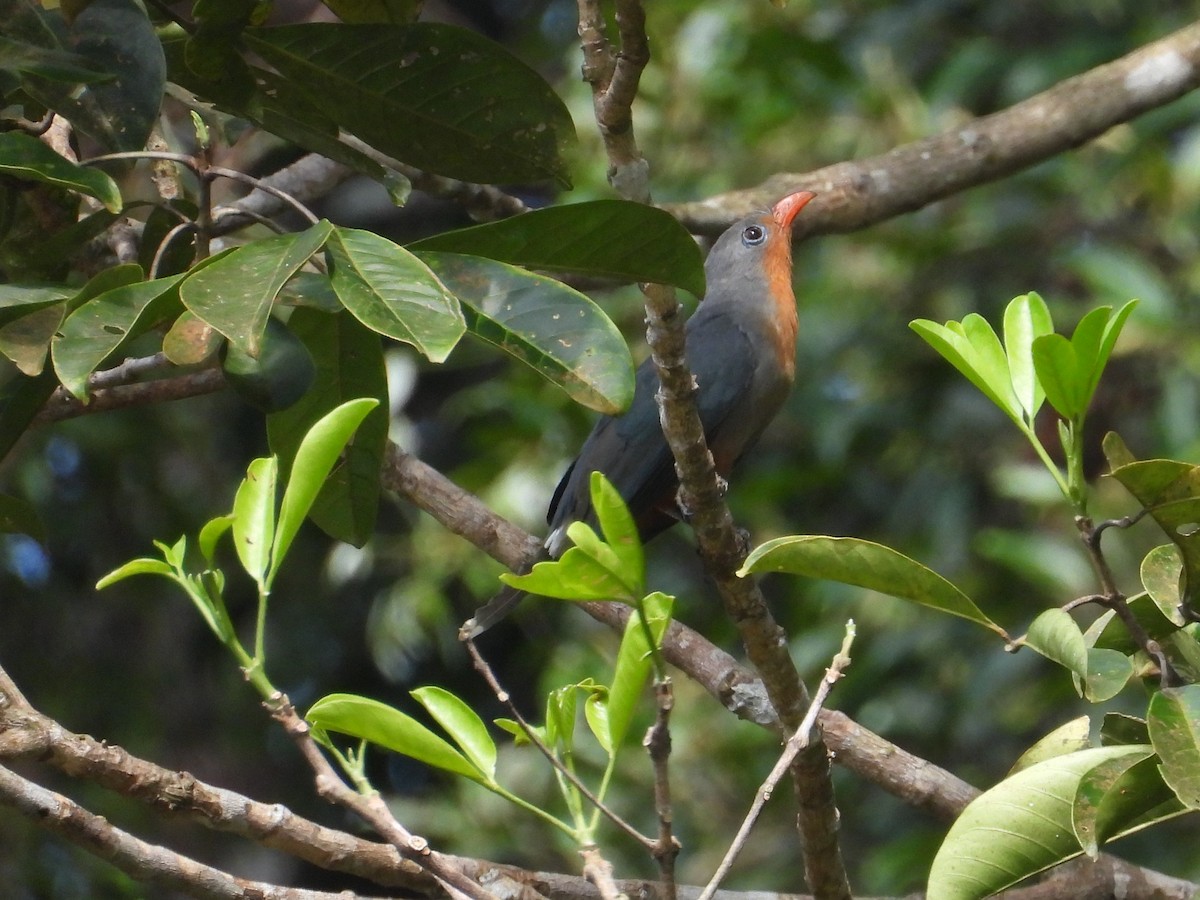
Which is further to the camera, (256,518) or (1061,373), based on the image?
(1061,373)

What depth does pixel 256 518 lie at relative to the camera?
5.37ft

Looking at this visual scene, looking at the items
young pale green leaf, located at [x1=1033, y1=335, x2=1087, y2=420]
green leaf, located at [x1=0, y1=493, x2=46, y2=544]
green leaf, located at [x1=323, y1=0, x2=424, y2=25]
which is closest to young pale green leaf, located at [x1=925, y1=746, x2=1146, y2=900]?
young pale green leaf, located at [x1=1033, y1=335, x2=1087, y2=420]

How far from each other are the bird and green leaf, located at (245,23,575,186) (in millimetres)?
1657

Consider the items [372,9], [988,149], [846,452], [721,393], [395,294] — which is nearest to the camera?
[395,294]

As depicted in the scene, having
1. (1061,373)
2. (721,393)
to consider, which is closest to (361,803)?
(1061,373)

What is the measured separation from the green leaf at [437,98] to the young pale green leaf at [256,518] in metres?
0.82

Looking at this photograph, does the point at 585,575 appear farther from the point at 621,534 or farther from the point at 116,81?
the point at 116,81

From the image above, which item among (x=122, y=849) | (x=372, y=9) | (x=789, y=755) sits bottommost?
(x=122, y=849)

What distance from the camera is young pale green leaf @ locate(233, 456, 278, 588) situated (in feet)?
5.22

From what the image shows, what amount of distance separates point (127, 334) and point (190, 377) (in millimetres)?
1526

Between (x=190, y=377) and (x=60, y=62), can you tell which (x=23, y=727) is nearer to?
(x=60, y=62)

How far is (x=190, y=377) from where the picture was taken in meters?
3.16

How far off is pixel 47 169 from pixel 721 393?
8.91ft

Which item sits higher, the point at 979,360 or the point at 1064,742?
the point at 979,360
